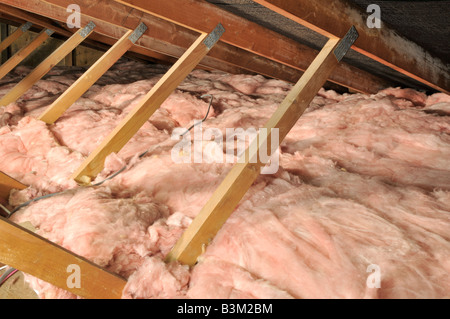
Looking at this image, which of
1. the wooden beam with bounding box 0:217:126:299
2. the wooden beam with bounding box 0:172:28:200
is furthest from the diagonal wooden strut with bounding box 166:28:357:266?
the wooden beam with bounding box 0:172:28:200

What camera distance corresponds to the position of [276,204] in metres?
1.73

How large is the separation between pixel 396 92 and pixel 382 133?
1.47m

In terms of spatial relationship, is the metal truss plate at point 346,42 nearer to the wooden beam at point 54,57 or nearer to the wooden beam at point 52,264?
the wooden beam at point 52,264

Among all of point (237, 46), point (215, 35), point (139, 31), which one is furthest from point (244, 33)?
point (139, 31)

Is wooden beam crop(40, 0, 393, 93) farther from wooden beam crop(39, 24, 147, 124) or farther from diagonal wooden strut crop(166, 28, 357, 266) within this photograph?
diagonal wooden strut crop(166, 28, 357, 266)

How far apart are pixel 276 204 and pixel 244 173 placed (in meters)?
0.26

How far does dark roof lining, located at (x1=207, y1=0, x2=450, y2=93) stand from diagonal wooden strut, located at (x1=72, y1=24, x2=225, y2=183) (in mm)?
291

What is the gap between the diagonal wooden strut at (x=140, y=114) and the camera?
8.39ft

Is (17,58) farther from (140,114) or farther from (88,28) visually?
(140,114)

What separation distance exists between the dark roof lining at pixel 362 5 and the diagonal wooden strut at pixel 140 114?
291mm

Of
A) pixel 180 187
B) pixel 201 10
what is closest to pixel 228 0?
pixel 201 10

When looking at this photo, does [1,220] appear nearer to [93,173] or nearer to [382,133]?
[93,173]

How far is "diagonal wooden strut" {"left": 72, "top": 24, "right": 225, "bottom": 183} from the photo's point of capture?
2.56m
